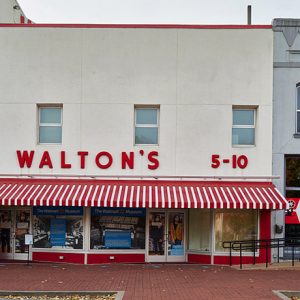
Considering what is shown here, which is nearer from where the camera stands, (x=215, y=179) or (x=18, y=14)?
(x=215, y=179)

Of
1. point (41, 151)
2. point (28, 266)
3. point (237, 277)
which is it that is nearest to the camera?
point (237, 277)

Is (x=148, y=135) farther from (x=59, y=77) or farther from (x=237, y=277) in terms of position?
(x=237, y=277)

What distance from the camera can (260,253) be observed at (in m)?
19.9

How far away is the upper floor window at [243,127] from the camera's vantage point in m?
20.2

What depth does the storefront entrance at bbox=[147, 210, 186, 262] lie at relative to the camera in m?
20.4

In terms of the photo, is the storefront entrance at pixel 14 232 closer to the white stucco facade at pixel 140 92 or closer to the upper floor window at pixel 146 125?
the white stucco facade at pixel 140 92

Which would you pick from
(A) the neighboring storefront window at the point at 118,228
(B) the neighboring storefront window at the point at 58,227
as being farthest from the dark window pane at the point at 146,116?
(B) the neighboring storefront window at the point at 58,227

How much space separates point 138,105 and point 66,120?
2746 mm

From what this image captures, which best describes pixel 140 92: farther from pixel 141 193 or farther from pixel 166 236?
pixel 166 236

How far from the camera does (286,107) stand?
799 inches

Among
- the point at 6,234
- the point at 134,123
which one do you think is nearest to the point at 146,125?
the point at 134,123

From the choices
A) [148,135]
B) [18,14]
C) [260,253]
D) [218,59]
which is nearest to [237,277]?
[260,253]

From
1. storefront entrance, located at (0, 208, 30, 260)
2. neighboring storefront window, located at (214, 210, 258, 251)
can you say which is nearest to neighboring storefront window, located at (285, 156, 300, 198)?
neighboring storefront window, located at (214, 210, 258, 251)

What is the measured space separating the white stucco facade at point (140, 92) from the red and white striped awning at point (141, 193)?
1.48 ft
